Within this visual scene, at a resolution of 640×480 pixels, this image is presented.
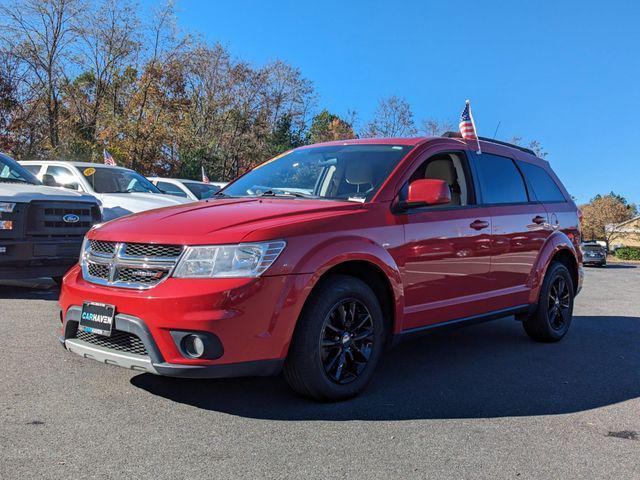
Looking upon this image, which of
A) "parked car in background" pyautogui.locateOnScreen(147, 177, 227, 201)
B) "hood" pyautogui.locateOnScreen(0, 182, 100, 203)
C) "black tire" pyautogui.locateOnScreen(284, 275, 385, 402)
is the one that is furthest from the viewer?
"parked car in background" pyautogui.locateOnScreen(147, 177, 227, 201)

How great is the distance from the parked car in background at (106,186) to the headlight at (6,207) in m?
2.44

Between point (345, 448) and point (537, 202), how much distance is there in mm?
3877

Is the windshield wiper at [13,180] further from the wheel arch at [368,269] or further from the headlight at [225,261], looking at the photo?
the wheel arch at [368,269]

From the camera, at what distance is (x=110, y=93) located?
33.4 meters

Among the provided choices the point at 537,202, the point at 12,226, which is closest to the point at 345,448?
the point at 537,202

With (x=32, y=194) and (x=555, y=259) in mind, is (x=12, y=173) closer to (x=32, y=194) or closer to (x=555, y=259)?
(x=32, y=194)

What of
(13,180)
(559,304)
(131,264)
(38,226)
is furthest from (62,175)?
(559,304)

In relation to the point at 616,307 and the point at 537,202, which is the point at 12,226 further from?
the point at 616,307

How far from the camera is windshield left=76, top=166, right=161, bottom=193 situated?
33.3ft

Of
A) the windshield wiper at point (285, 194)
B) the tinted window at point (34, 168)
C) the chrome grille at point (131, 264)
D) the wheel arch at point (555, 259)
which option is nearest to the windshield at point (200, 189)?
the tinted window at point (34, 168)

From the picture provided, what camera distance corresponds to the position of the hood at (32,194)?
720 cm

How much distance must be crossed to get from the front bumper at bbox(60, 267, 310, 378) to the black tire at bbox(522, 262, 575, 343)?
342cm

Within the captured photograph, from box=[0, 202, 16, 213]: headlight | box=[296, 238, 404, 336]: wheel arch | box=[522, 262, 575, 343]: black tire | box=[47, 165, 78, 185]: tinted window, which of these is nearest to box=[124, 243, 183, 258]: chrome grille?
box=[296, 238, 404, 336]: wheel arch

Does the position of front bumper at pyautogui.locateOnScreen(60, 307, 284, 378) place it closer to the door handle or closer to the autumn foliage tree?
the door handle
